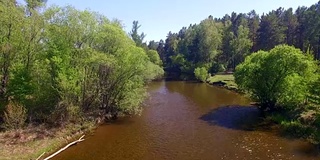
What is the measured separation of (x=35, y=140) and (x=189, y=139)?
17759 mm

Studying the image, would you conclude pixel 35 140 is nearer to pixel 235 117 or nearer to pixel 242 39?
pixel 235 117

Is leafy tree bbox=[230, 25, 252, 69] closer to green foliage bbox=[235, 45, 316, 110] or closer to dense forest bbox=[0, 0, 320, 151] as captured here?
dense forest bbox=[0, 0, 320, 151]

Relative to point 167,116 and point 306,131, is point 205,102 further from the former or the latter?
point 306,131

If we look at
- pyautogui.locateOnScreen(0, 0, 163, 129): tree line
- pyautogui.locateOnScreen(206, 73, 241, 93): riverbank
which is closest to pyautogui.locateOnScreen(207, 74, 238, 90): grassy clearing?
pyautogui.locateOnScreen(206, 73, 241, 93): riverbank

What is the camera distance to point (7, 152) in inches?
1040

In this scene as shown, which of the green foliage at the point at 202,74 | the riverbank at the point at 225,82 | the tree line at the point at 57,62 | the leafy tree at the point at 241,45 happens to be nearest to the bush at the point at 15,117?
the tree line at the point at 57,62

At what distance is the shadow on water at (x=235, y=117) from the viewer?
1538 inches

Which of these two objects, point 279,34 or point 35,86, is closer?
point 35,86

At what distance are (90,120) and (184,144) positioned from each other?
47.9 ft

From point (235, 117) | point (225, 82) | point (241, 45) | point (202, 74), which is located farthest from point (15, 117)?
point (241, 45)

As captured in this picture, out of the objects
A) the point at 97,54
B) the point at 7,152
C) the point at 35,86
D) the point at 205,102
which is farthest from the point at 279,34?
the point at 7,152

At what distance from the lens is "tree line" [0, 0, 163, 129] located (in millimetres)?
33625

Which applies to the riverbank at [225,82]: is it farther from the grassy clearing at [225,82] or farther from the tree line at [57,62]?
the tree line at [57,62]

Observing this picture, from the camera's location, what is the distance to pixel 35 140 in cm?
3009
